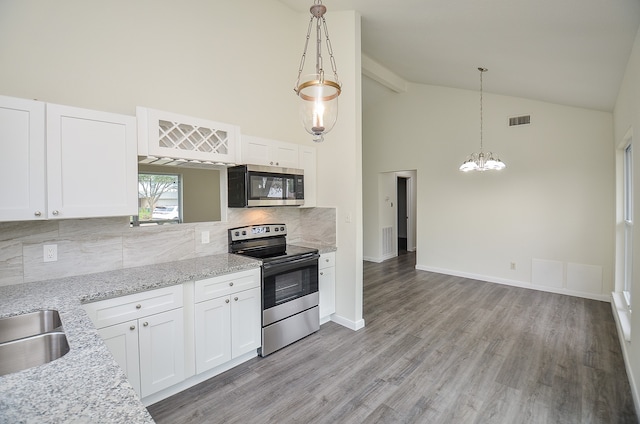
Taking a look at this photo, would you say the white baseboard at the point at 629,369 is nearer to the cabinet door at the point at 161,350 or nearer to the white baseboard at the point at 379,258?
the cabinet door at the point at 161,350

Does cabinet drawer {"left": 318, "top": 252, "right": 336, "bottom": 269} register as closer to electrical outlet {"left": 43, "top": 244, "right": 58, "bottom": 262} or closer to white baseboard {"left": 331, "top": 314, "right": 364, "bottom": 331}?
white baseboard {"left": 331, "top": 314, "right": 364, "bottom": 331}

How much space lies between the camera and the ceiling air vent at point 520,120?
15.6 ft

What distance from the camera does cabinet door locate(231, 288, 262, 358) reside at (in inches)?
101

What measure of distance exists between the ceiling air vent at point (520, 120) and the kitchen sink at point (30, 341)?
594 cm

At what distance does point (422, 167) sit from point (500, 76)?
231 cm

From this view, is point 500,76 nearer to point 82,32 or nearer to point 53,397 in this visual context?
point 82,32

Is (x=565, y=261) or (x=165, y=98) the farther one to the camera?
(x=565, y=261)

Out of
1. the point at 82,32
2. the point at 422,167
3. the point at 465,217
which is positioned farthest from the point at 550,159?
the point at 82,32

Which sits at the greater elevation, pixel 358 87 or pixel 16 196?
pixel 358 87

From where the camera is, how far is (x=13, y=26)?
1996 mm

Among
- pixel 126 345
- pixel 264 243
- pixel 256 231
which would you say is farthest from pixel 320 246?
pixel 126 345

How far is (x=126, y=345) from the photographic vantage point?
198 cm

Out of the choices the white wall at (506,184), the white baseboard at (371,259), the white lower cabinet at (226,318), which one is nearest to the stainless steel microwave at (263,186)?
the white lower cabinet at (226,318)

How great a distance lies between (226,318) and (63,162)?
1602 mm
